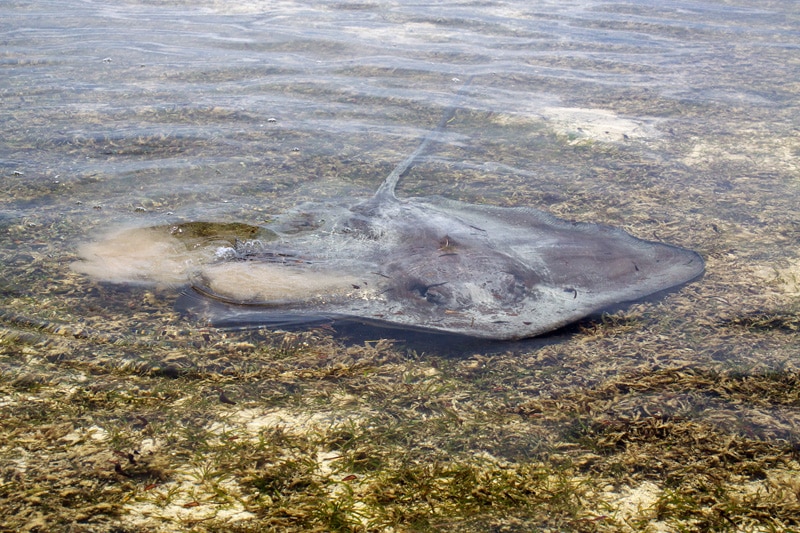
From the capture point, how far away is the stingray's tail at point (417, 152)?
5.13 meters

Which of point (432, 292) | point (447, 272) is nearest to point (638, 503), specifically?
point (432, 292)

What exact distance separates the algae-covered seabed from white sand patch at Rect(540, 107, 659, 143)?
0.16 ft

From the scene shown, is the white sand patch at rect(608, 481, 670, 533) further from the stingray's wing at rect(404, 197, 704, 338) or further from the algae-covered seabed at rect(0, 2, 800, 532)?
the stingray's wing at rect(404, 197, 704, 338)

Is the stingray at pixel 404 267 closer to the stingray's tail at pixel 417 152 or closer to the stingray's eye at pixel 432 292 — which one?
the stingray's eye at pixel 432 292

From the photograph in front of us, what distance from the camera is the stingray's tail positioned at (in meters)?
5.13

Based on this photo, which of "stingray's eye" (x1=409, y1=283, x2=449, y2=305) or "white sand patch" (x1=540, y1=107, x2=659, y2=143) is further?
"white sand patch" (x1=540, y1=107, x2=659, y2=143)

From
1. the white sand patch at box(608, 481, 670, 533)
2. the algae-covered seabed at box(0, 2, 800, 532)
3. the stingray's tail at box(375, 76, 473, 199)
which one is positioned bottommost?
the white sand patch at box(608, 481, 670, 533)

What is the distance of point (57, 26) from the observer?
9.95 m

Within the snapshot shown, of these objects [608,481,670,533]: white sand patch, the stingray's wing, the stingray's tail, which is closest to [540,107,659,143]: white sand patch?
the stingray's tail

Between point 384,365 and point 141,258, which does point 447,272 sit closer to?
point 384,365

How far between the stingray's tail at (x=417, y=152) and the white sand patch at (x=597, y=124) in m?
1.02

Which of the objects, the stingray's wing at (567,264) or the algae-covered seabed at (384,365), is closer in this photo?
the algae-covered seabed at (384,365)

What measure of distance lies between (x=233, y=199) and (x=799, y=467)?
4.08 meters

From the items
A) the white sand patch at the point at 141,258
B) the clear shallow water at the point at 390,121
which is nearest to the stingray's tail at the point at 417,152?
the clear shallow water at the point at 390,121
